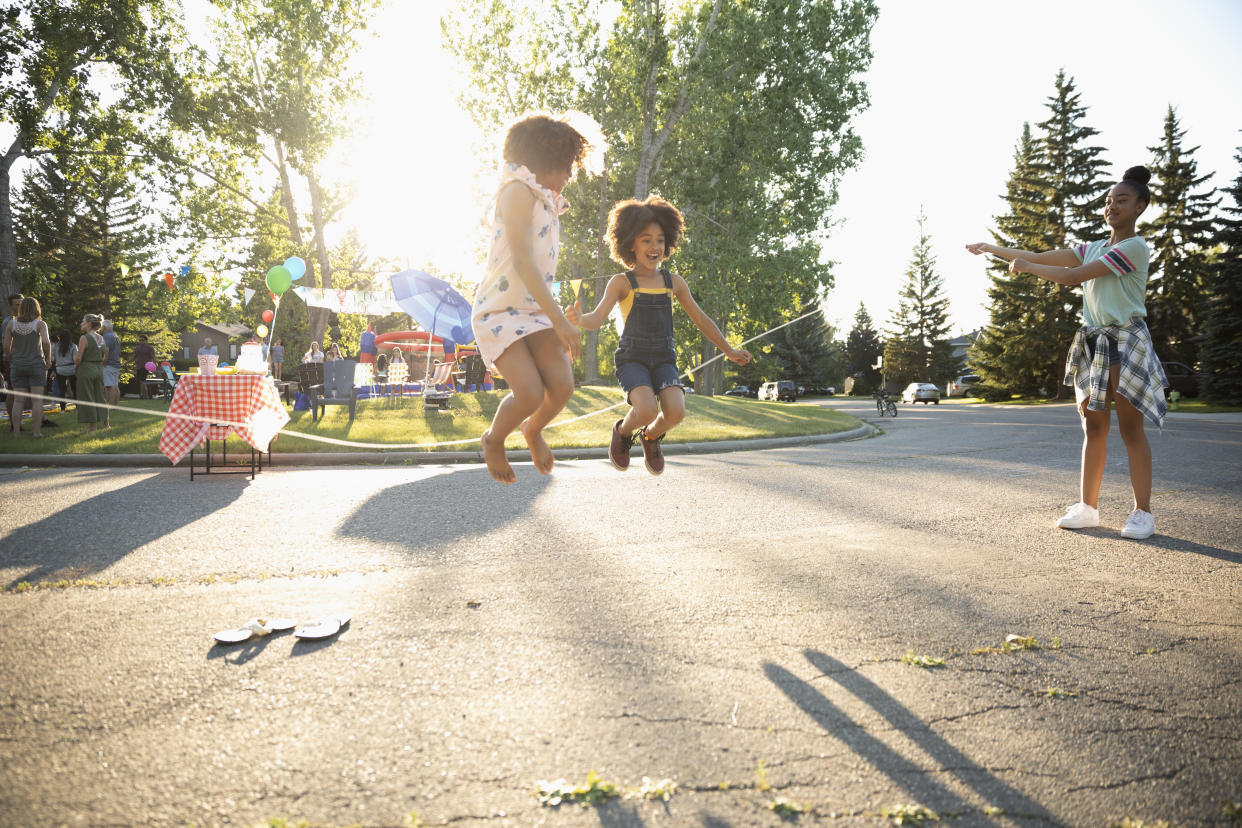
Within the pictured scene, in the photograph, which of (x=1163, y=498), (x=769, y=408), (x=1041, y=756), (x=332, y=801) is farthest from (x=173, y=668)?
(x=769, y=408)

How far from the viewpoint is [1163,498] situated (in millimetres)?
7094

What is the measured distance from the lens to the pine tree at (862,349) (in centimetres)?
8158

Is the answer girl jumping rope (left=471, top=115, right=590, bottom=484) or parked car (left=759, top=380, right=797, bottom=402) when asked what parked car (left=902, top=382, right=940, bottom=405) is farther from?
girl jumping rope (left=471, top=115, right=590, bottom=484)

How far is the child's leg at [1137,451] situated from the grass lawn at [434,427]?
23.8 ft

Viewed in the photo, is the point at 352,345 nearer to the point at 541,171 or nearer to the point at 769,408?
the point at 769,408

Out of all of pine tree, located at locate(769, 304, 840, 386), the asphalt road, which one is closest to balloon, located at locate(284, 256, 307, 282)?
the asphalt road

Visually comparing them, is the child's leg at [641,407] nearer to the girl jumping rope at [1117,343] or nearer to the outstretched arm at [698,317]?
the outstretched arm at [698,317]

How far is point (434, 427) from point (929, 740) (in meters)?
12.5

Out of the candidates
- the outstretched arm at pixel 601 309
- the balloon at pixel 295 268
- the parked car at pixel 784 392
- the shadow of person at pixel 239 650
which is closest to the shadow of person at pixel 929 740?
the outstretched arm at pixel 601 309

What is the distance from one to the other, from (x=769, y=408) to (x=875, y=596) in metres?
16.7

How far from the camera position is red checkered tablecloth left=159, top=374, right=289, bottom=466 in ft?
27.7

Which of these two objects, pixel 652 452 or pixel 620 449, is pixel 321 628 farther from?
pixel 652 452

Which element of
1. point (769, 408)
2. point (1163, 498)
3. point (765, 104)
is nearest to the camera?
point (1163, 498)

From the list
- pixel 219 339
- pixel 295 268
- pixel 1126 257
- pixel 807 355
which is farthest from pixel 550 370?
pixel 219 339
